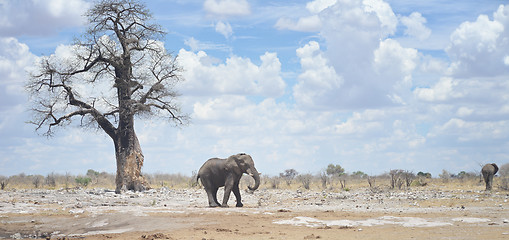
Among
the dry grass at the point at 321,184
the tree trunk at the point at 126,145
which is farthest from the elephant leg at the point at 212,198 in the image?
the tree trunk at the point at 126,145

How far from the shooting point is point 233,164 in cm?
2381

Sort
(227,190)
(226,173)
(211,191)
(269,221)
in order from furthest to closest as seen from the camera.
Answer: (211,191), (226,173), (227,190), (269,221)

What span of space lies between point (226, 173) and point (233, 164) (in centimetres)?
59

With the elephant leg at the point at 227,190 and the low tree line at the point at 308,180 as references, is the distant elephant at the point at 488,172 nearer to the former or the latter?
the low tree line at the point at 308,180

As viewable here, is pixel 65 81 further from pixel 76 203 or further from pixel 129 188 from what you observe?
pixel 76 203

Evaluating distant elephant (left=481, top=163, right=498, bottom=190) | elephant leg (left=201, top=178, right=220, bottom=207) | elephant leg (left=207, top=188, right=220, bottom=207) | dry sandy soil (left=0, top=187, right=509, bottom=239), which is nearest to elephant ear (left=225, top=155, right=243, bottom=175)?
elephant leg (left=201, top=178, right=220, bottom=207)

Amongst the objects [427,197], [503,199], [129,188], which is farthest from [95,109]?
[503,199]

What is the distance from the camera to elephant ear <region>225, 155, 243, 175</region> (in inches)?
934

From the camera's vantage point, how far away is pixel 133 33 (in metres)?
33.5

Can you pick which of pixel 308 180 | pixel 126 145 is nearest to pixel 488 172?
pixel 308 180

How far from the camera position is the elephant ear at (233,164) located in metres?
23.7

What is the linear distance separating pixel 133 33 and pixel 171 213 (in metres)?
16.2

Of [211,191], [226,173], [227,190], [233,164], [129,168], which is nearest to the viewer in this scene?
[227,190]

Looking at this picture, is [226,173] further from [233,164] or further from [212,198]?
[212,198]
